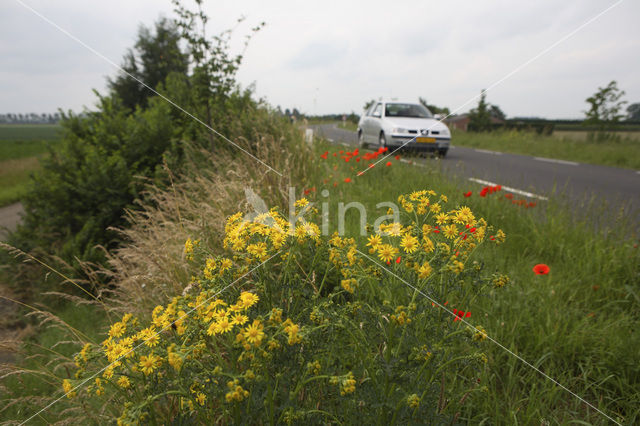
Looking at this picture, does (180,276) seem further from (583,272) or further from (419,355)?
(583,272)

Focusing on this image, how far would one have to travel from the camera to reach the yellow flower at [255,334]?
98 centimetres

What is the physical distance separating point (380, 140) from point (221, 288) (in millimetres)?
7950

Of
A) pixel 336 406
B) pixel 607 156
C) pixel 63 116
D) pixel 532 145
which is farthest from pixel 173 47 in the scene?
pixel 532 145

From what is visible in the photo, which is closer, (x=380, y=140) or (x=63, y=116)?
(x=63, y=116)

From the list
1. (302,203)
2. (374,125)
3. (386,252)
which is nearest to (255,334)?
(386,252)

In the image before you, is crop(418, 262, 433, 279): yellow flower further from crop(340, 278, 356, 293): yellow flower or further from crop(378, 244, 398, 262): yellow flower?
crop(340, 278, 356, 293): yellow flower

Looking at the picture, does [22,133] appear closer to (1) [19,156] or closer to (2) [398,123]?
(1) [19,156]

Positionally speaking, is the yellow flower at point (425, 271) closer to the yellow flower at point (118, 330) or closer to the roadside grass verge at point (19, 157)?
the yellow flower at point (118, 330)

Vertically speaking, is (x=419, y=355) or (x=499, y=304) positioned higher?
(x=419, y=355)

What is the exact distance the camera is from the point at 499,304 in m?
2.01

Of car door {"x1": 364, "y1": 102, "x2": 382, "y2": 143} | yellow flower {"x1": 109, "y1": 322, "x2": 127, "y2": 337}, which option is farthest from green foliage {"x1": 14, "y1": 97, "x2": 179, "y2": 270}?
car door {"x1": 364, "y1": 102, "x2": 382, "y2": 143}

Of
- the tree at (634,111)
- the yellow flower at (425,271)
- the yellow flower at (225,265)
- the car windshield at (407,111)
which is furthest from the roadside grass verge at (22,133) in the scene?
the tree at (634,111)

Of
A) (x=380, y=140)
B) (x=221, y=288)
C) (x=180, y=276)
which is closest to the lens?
(x=221, y=288)

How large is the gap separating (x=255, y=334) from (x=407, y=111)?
9077 mm
